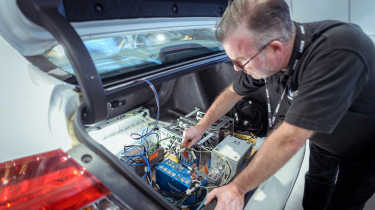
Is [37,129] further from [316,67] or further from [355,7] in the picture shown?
[355,7]

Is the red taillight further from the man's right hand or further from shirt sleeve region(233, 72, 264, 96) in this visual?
shirt sleeve region(233, 72, 264, 96)

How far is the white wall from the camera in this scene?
2.30 m

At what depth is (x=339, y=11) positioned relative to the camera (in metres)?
2.45

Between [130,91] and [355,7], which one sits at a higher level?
[355,7]

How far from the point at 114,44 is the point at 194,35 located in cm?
77

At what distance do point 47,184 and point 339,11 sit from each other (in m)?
3.21

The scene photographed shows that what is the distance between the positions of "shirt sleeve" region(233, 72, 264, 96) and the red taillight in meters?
1.10

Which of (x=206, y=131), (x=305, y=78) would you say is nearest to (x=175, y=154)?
(x=206, y=131)

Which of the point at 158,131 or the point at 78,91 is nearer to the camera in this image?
the point at 78,91

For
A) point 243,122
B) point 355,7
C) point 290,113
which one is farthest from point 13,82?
point 355,7

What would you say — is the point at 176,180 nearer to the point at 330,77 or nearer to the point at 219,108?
the point at 219,108

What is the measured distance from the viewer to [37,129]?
641mm

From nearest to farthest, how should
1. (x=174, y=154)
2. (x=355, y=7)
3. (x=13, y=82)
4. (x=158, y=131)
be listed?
(x=13, y=82) → (x=174, y=154) → (x=158, y=131) → (x=355, y=7)

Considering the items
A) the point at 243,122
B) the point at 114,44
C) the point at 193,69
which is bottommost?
the point at 243,122
